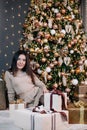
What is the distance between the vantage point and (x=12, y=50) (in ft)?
19.9

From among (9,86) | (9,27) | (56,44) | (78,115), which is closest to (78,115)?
(78,115)

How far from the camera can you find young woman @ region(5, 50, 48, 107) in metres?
4.63

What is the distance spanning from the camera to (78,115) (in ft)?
12.0

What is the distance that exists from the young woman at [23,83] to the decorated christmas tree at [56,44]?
451 millimetres

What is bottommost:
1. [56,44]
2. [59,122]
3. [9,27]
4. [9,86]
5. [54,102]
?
[59,122]

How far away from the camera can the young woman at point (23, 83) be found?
15.2ft

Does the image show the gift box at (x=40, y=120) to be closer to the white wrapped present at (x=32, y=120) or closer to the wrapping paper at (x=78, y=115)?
the white wrapped present at (x=32, y=120)

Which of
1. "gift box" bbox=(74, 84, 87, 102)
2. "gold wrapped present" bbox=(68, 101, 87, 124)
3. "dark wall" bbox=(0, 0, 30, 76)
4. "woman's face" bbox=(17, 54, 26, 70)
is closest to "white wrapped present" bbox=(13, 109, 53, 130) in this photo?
"gold wrapped present" bbox=(68, 101, 87, 124)

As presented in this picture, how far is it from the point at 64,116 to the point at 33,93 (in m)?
1.63

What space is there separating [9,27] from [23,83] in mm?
1723

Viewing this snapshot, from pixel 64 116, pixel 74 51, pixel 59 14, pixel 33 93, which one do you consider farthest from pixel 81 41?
pixel 64 116

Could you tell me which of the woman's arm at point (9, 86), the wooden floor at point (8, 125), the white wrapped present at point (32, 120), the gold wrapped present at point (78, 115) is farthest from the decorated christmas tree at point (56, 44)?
the white wrapped present at point (32, 120)

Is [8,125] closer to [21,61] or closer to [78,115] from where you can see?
[78,115]

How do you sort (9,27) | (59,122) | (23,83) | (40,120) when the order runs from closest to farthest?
1. (40,120)
2. (59,122)
3. (23,83)
4. (9,27)
